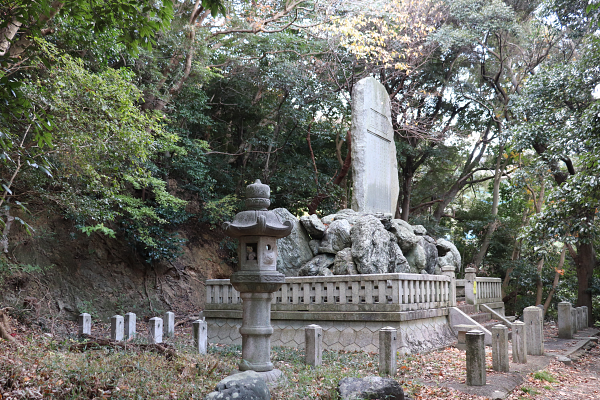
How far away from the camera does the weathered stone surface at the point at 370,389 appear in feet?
18.6

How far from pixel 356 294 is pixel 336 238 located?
8.97ft

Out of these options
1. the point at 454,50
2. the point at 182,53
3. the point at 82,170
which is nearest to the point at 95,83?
the point at 82,170

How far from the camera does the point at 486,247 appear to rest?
22.4m

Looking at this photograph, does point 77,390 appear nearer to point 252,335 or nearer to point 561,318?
point 252,335

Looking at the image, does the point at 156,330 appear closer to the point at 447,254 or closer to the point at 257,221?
the point at 257,221

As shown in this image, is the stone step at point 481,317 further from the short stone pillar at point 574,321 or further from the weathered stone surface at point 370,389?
the weathered stone surface at point 370,389

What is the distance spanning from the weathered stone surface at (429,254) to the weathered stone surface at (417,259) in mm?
470

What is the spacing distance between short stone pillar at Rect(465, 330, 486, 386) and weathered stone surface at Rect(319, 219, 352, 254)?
5340mm

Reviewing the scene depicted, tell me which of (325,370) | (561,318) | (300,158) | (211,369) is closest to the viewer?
(211,369)

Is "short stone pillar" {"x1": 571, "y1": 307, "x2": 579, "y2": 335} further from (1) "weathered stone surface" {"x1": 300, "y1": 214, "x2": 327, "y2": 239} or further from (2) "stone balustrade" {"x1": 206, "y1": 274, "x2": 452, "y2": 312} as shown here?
(1) "weathered stone surface" {"x1": 300, "y1": 214, "x2": 327, "y2": 239}

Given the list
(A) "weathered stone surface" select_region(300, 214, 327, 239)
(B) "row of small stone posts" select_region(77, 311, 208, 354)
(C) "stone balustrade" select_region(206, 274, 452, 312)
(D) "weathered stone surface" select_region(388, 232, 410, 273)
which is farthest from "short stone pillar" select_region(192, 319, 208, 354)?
(D) "weathered stone surface" select_region(388, 232, 410, 273)

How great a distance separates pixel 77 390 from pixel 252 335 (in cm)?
232

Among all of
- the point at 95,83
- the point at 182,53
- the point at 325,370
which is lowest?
the point at 325,370

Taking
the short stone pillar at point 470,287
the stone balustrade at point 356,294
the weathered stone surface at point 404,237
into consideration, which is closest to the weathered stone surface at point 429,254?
the weathered stone surface at point 404,237
